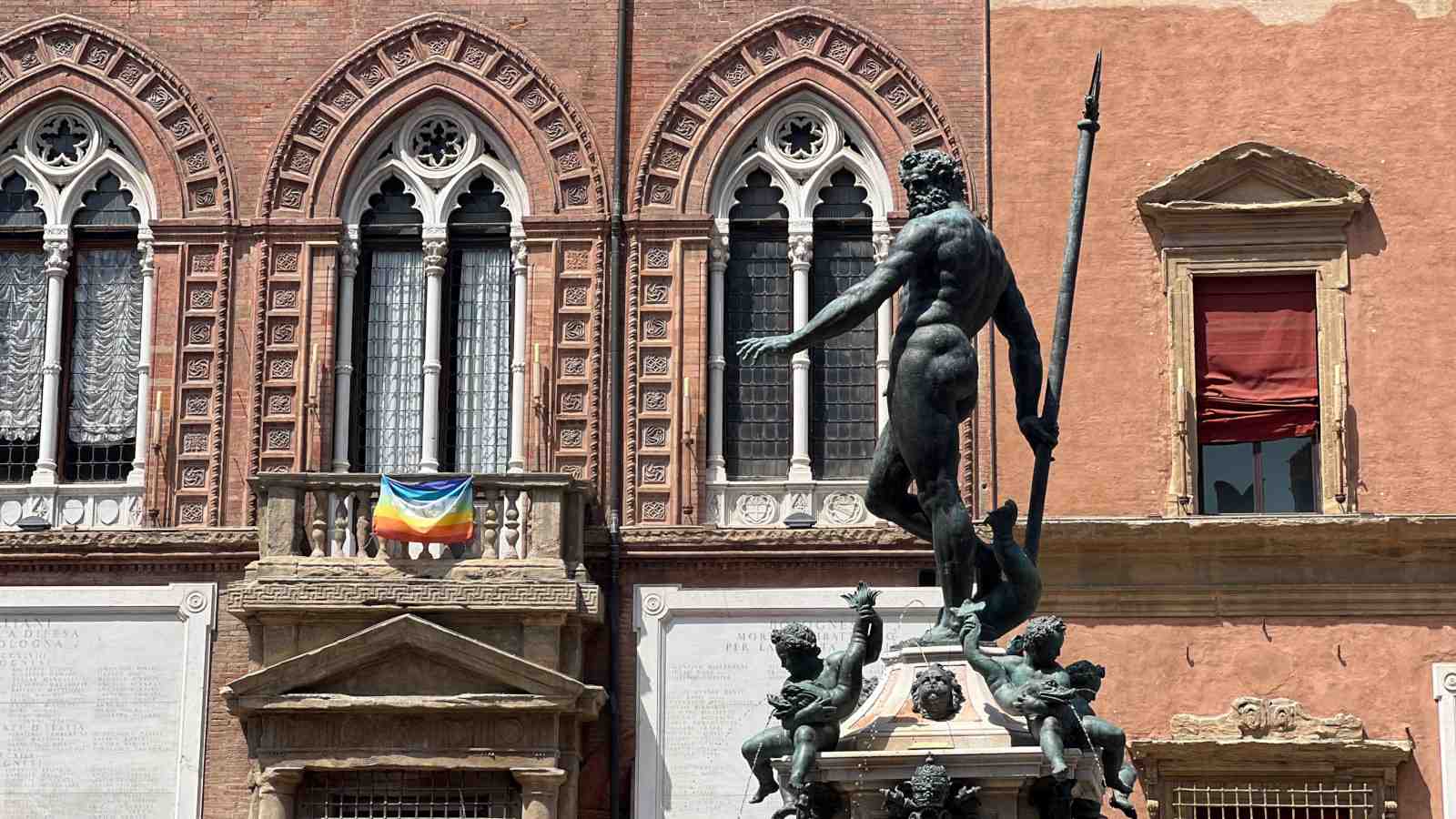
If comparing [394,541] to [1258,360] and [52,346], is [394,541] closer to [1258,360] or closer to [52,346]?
[52,346]

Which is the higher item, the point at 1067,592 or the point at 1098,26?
the point at 1098,26

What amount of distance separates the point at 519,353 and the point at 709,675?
3.64 m

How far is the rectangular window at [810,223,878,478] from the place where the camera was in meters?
27.0

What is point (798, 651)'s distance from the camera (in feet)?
43.4

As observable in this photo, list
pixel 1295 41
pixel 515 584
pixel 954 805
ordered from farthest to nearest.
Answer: pixel 1295 41
pixel 515 584
pixel 954 805

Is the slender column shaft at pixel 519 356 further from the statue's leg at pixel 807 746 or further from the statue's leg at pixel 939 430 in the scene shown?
the statue's leg at pixel 807 746

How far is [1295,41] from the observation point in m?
27.1

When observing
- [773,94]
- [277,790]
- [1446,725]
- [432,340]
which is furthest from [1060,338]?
[432,340]

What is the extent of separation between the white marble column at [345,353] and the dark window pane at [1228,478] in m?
8.02

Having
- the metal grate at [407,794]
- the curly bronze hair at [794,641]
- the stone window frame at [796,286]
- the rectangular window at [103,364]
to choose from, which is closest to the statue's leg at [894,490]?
the curly bronze hair at [794,641]

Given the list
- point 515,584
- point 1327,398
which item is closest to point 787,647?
point 515,584

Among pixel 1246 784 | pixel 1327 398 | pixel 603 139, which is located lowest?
pixel 1246 784

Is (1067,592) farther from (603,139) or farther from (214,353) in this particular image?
(214,353)

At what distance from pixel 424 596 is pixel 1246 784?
743 cm
